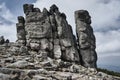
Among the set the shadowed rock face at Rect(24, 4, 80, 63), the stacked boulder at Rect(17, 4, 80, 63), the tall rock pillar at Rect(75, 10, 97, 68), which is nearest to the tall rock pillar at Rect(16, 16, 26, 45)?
the stacked boulder at Rect(17, 4, 80, 63)

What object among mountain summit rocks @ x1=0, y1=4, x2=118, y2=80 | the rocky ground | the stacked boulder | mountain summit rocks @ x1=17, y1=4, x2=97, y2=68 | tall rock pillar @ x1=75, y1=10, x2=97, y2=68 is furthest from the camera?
tall rock pillar @ x1=75, y1=10, x2=97, y2=68

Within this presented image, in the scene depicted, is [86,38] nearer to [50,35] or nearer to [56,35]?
[56,35]

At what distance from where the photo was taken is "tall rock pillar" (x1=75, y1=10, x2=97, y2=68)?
94.3 m

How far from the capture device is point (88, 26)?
100 m

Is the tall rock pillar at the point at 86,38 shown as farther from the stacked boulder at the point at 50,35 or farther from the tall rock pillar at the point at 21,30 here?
the tall rock pillar at the point at 21,30

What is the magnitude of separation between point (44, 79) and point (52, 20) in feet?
124

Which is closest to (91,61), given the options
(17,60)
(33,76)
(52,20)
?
(52,20)

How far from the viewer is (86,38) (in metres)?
96.1

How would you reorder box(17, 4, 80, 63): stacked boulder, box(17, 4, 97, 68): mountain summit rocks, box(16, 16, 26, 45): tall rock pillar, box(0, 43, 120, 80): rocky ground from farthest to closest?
box(16, 16, 26, 45): tall rock pillar < box(17, 4, 97, 68): mountain summit rocks < box(17, 4, 80, 63): stacked boulder < box(0, 43, 120, 80): rocky ground

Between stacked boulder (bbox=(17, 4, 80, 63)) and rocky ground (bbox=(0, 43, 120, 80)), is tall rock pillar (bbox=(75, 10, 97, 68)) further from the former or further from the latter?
rocky ground (bbox=(0, 43, 120, 80))

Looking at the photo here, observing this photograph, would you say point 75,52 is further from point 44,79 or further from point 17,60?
point 44,79

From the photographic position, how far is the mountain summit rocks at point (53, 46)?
69.9 metres

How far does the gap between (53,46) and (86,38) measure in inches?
507

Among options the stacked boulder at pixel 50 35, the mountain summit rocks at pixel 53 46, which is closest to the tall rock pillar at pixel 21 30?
the mountain summit rocks at pixel 53 46
